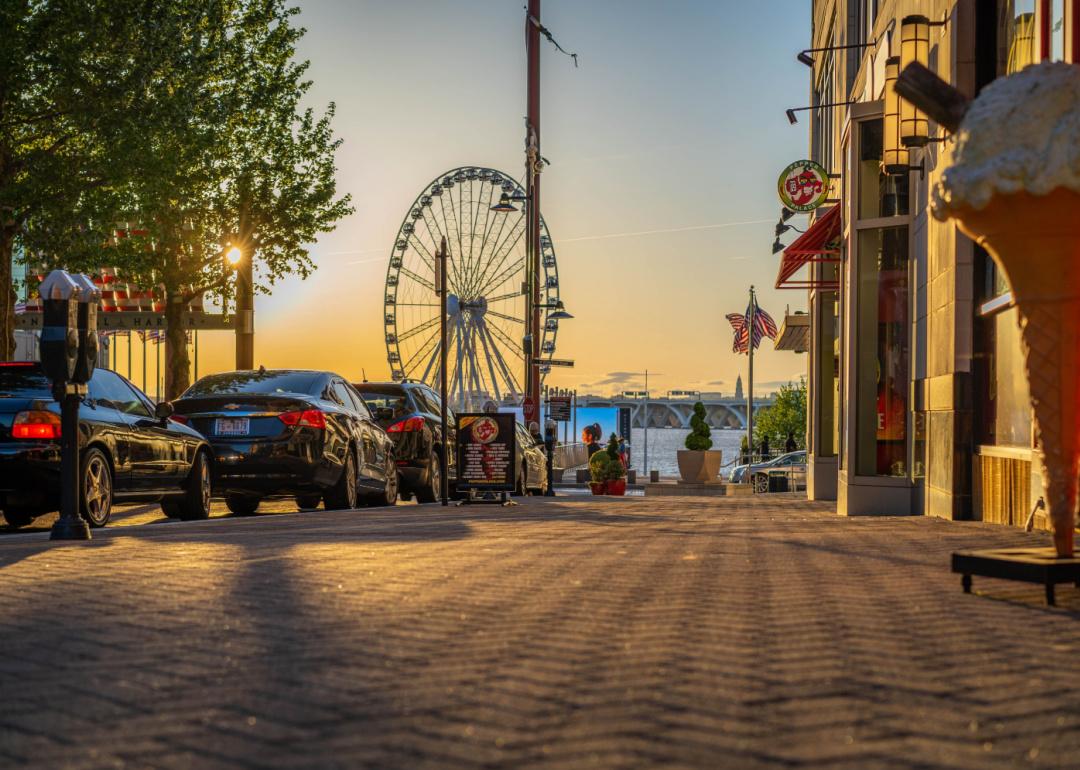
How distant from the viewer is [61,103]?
23.5 metres

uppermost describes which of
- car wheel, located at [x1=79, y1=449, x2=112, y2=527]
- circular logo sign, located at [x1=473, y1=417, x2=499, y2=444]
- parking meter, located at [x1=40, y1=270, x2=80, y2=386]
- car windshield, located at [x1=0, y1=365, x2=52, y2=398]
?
parking meter, located at [x1=40, y1=270, x2=80, y2=386]

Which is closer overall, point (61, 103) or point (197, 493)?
point (197, 493)

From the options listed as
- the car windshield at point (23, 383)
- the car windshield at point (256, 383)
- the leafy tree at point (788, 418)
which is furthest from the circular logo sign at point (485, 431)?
the leafy tree at point (788, 418)

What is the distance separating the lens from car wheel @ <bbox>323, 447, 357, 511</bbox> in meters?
15.9

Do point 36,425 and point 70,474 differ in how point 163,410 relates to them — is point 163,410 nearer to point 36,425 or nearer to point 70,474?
point 36,425

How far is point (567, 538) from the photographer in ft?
32.0

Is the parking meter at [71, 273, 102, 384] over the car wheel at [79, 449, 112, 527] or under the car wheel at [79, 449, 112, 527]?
over

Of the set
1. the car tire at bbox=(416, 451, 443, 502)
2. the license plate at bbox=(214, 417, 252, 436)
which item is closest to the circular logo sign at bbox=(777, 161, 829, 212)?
the car tire at bbox=(416, 451, 443, 502)

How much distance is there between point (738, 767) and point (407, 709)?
A: 38.4 inches

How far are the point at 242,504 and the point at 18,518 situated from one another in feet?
13.7

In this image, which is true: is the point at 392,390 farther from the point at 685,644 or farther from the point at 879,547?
the point at 685,644

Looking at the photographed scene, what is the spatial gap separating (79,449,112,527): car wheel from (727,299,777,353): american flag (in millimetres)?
43887

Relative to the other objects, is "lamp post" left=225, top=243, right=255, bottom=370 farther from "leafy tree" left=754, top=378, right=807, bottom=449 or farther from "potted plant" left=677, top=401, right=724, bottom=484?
"leafy tree" left=754, top=378, right=807, bottom=449

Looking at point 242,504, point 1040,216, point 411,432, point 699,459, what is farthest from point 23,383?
point 699,459
